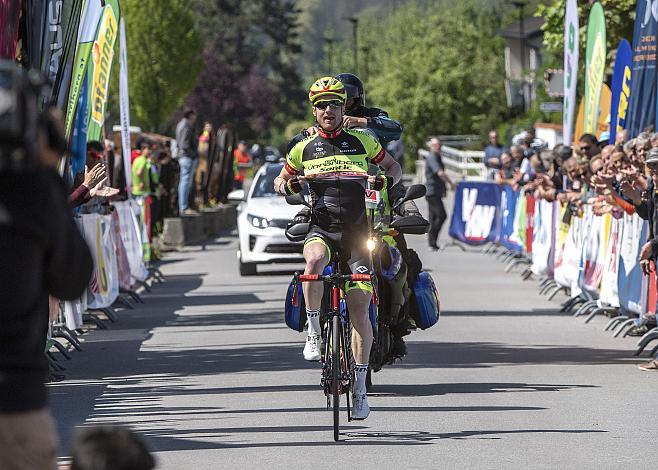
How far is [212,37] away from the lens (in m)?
130

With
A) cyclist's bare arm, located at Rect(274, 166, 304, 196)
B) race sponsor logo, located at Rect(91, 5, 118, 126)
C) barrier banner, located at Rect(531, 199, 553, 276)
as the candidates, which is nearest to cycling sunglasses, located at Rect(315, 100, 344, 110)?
cyclist's bare arm, located at Rect(274, 166, 304, 196)

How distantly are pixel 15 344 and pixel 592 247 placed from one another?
14117 millimetres

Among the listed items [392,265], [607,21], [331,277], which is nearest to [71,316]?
[392,265]

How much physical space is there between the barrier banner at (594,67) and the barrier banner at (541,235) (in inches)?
52.6

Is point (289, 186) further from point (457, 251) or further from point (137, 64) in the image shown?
point (137, 64)

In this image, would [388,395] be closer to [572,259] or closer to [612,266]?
[612,266]

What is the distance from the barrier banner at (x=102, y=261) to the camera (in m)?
16.8

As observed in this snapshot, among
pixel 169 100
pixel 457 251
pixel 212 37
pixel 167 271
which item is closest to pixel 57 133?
pixel 167 271

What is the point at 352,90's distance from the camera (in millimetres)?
11891

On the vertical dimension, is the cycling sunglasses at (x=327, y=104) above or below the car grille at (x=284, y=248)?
above

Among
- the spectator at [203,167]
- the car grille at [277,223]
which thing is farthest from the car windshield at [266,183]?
the spectator at [203,167]

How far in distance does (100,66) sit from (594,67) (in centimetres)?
719

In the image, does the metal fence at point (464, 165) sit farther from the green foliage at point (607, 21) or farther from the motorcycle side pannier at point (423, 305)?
the motorcycle side pannier at point (423, 305)

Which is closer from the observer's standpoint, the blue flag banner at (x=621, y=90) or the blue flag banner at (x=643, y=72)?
the blue flag banner at (x=643, y=72)
